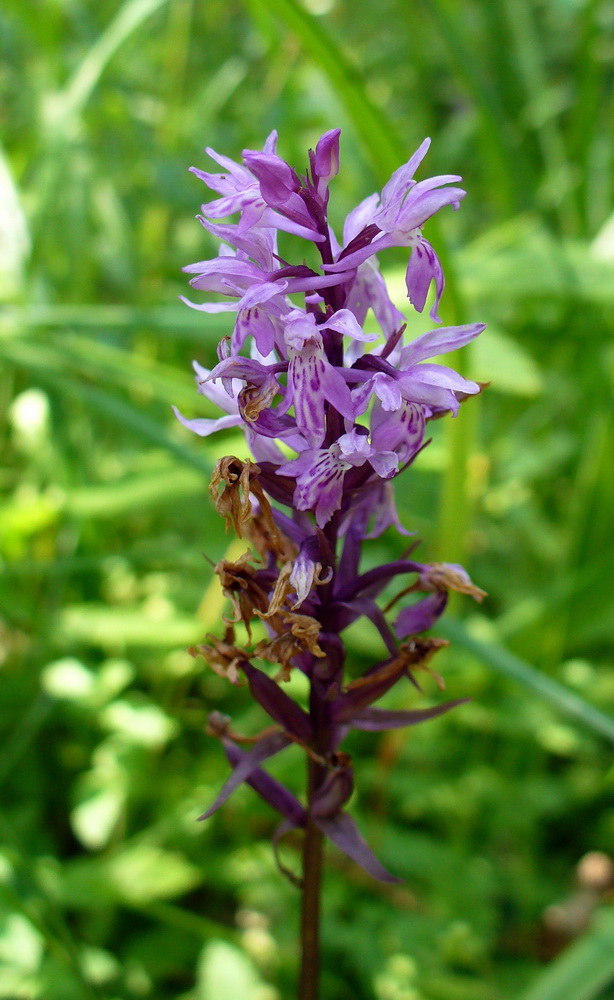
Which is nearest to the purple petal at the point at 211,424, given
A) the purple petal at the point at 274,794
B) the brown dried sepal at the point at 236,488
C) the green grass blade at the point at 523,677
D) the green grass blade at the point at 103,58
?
the brown dried sepal at the point at 236,488

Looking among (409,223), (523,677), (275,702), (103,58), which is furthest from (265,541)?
(103,58)

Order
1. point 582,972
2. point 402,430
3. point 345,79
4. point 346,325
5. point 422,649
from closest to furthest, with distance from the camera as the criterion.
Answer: point 346,325
point 402,430
point 422,649
point 582,972
point 345,79

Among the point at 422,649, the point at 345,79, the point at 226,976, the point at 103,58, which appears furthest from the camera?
the point at 103,58

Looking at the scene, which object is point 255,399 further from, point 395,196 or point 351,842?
point 351,842

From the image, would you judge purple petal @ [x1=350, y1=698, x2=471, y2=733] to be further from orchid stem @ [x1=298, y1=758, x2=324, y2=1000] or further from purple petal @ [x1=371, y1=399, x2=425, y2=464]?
purple petal @ [x1=371, y1=399, x2=425, y2=464]

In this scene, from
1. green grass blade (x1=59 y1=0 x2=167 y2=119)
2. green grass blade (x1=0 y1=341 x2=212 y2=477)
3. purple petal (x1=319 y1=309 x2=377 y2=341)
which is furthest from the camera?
green grass blade (x1=59 y1=0 x2=167 y2=119)

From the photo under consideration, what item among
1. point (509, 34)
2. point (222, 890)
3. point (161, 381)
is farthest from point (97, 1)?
point (222, 890)

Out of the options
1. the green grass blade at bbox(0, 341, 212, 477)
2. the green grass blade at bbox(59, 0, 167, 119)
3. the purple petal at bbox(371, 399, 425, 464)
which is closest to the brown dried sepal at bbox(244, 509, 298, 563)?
the purple petal at bbox(371, 399, 425, 464)

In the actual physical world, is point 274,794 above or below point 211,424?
below
